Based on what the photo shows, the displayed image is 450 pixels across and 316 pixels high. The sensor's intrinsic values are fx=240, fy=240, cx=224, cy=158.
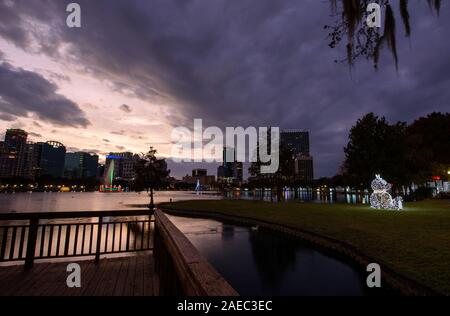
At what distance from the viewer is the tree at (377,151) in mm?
30859

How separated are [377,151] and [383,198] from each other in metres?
9.45

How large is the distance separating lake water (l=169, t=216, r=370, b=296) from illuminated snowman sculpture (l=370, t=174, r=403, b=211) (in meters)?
13.7

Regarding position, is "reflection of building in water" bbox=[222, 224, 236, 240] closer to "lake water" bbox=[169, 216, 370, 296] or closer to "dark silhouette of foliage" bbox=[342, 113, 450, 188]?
"lake water" bbox=[169, 216, 370, 296]

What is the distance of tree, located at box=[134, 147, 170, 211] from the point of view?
3803cm

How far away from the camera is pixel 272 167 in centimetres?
4128

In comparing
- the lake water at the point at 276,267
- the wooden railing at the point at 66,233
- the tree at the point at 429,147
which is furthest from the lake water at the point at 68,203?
the tree at the point at 429,147

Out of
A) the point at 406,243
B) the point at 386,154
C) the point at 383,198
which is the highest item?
the point at 386,154

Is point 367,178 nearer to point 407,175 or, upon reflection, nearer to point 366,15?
point 407,175

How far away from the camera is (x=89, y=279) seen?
5363mm

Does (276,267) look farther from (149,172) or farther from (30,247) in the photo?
(149,172)

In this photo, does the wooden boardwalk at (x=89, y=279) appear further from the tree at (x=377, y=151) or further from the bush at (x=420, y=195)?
the bush at (x=420, y=195)

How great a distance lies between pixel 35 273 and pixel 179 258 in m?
5.44

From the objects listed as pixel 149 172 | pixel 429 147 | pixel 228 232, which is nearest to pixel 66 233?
pixel 228 232

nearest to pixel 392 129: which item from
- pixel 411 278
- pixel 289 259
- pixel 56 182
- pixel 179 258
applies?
pixel 289 259
